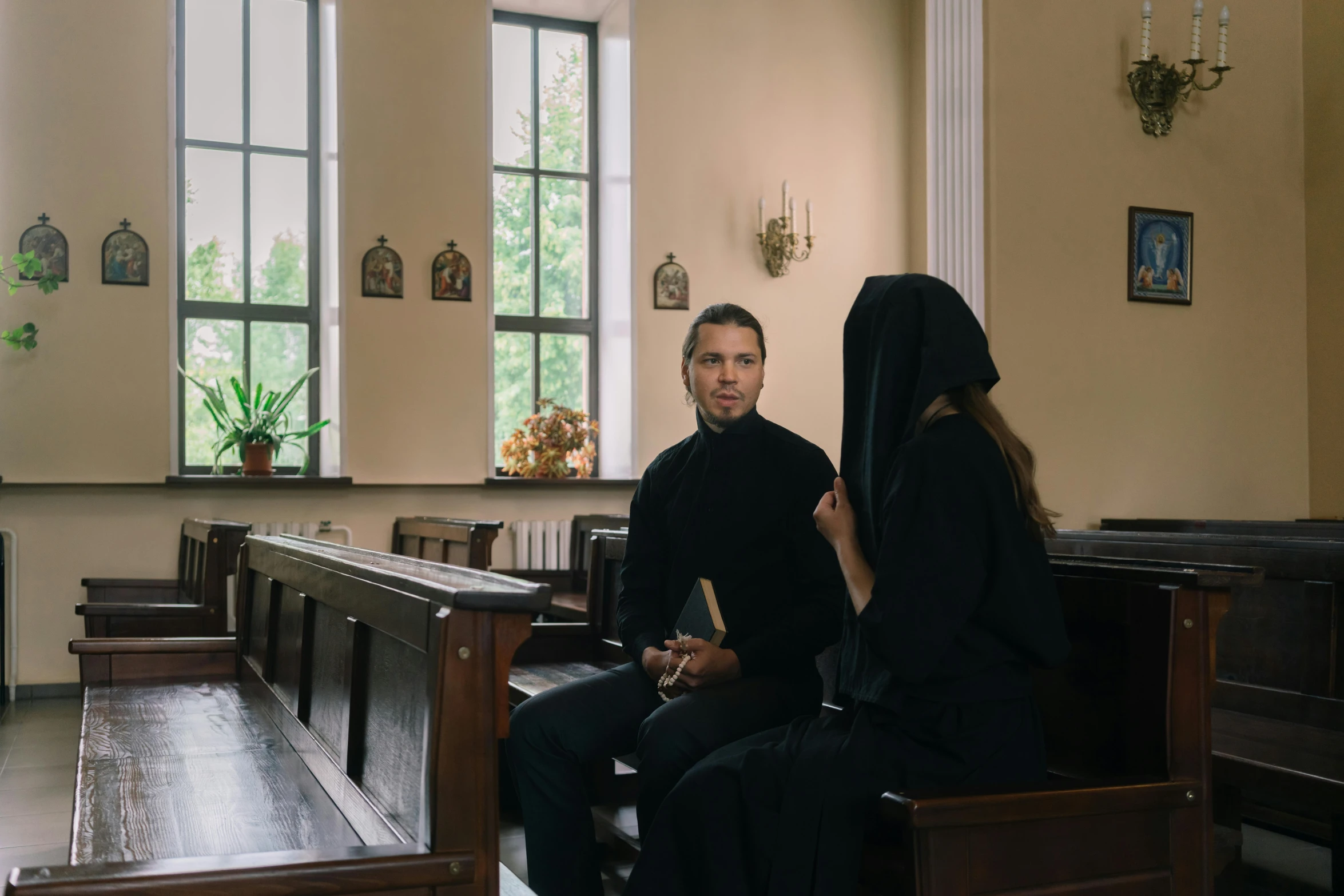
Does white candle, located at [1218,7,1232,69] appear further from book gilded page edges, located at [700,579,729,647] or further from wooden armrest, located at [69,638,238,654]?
wooden armrest, located at [69,638,238,654]

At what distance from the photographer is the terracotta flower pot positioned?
688 cm

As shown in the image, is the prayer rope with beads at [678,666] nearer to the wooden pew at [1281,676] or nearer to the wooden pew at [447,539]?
the wooden pew at [1281,676]

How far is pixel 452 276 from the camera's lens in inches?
287

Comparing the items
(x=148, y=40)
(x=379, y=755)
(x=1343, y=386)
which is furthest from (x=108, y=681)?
(x=1343, y=386)

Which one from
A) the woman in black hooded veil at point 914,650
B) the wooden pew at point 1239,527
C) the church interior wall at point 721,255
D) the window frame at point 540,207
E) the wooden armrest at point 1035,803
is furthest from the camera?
the window frame at point 540,207

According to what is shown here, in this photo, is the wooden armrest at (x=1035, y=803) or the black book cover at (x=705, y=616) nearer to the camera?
the wooden armrest at (x=1035, y=803)

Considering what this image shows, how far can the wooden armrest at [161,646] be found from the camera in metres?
3.58

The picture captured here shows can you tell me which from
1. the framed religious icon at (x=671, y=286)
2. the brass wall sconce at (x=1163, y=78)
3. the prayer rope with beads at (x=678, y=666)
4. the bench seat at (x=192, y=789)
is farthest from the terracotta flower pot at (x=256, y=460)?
the brass wall sconce at (x=1163, y=78)

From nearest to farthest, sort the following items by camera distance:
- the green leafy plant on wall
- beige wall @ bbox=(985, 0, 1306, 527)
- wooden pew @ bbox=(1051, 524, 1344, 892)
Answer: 1. wooden pew @ bbox=(1051, 524, 1344, 892)
2. beige wall @ bbox=(985, 0, 1306, 527)
3. the green leafy plant on wall

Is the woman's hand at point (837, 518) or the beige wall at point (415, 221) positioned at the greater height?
the beige wall at point (415, 221)

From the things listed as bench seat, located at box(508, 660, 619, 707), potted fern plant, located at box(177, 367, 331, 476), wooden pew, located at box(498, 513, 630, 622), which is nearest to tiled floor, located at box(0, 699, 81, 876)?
bench seat, located at box(508, 660, 619, 707)

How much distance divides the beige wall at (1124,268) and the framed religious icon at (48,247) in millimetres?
5135

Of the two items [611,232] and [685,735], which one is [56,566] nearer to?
[611,232]

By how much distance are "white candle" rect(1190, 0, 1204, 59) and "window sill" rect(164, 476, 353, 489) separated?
5.28 m
